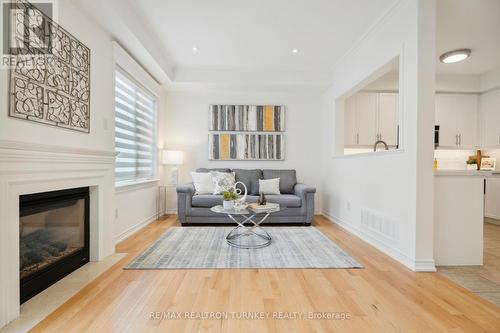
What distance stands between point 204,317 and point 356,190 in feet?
8.98

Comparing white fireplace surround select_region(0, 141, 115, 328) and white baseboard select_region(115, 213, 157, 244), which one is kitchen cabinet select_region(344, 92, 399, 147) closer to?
white baseboard select_region(115, 213, 157, 244)

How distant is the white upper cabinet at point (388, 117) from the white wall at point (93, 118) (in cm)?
445

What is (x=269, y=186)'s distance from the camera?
13.9 ft

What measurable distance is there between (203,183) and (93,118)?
1998mm

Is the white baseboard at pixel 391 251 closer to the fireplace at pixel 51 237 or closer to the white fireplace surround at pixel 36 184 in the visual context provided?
the white fireplace surround at pixel 36 184

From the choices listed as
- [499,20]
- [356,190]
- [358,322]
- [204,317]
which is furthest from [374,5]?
[204,317]

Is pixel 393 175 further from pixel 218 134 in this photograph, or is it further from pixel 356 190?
pixel 218 134

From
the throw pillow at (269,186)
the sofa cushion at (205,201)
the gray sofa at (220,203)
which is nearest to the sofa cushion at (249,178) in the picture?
the throw pillow at (269,186)

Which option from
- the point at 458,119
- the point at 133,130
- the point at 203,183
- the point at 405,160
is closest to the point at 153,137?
the point at 133,130

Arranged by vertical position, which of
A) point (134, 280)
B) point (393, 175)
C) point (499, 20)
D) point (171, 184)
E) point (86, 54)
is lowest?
point (134, 280)

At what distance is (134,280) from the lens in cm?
205

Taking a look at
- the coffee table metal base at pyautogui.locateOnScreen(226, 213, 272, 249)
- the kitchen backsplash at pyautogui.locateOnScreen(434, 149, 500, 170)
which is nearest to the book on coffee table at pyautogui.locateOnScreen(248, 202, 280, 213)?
the coffee table metal base at pyautogui.locateOnScreen(226, 213, 272, 249)

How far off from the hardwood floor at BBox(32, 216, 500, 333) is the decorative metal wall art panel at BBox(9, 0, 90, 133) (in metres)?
1.38

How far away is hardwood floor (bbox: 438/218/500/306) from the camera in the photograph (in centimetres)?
190
